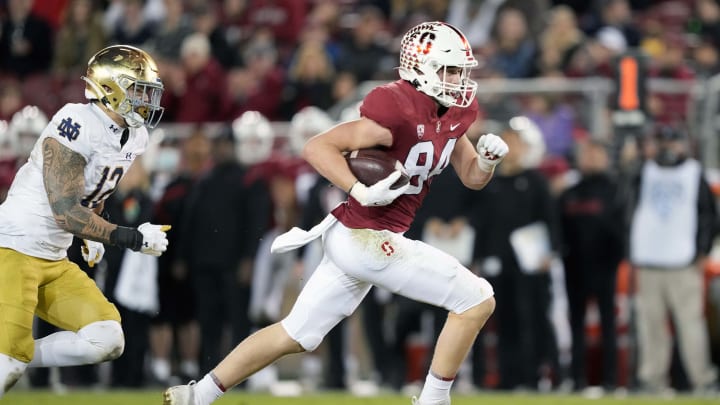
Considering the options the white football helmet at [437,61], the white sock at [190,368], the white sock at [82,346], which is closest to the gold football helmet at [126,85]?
the white sock at [82,346]

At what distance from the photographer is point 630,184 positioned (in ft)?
35.0

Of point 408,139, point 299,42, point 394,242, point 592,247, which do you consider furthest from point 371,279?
point 299,42

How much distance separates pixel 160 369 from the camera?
10883 mm

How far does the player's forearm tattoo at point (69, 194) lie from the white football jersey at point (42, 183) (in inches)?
2.4

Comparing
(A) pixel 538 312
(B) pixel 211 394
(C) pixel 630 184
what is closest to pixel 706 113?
(C) pixel 630 184

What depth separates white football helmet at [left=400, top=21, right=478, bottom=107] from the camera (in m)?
6.30

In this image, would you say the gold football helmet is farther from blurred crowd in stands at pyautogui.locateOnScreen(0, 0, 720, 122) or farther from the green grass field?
blurred crowd in stands at pyautogui.locateOnScreen(0, 0, 720, 122)

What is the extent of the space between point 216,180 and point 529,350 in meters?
2.75

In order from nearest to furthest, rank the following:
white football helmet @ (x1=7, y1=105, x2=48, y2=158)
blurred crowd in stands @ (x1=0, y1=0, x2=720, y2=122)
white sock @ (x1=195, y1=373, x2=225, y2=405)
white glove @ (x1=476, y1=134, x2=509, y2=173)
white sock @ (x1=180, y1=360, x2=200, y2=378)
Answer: white sock @ (x1=195, y1=373, x2=225, y2=405), white glove @ (x1=476, y1=134, x2=509, y2=173), white sock @ (x1=180, y1=360, x2=200, y2=378), white football helmet @ (x1=7, y1=105, x2=48, y2=158), blurred crowd in stands @ (x1=0, y1=0, x2=720, y2=122)

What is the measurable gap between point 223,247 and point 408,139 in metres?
4.54

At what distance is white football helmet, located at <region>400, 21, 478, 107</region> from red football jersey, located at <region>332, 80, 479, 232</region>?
0.17 feet

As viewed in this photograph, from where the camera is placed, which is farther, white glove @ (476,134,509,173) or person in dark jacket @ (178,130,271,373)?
person in dark jacket @ (178,130,271,373)

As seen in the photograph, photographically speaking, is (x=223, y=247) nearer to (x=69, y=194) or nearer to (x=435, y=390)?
(x=69, y=194)

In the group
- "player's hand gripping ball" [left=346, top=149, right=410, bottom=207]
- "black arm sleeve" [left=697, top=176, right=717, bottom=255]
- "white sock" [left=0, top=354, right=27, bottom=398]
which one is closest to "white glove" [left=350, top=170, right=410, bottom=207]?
"player's hand gripping ball" [left=346, top=149, right=410, bottom=207]
